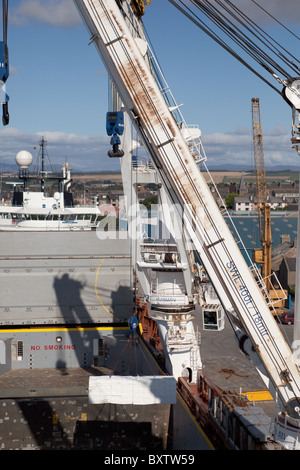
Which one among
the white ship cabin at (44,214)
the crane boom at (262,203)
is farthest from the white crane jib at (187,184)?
the crane boom at (262,203)

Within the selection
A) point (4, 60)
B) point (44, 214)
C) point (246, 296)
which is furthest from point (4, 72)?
point (44, 214)

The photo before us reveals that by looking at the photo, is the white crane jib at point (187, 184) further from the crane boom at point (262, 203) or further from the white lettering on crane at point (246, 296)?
the crane boom at point (262, 203)

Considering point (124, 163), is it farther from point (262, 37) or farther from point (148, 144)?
point (262, 37)

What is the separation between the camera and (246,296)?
1747 cm

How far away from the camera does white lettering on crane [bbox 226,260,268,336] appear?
1731 centimetres

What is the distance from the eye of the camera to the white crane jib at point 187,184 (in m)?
17.4

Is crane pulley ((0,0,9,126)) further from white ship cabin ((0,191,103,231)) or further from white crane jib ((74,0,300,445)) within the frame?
white ship cabin ((0,191,103,231))

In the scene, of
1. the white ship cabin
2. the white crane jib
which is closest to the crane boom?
the white ship cabin

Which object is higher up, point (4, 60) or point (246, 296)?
point (4, 60)

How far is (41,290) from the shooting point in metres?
34.9

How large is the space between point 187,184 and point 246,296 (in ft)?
12.3

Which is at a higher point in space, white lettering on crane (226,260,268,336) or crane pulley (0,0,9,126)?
crane pulley (0,0,9,126)

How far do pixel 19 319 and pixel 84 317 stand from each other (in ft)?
12.3

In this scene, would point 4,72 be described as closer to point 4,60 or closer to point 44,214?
point 4,60
